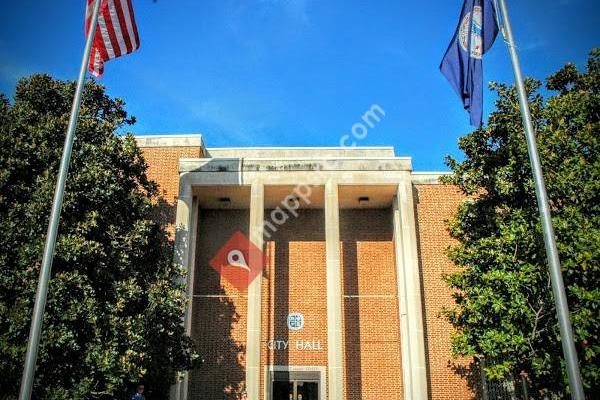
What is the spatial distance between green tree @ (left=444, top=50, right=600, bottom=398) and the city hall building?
545 cm

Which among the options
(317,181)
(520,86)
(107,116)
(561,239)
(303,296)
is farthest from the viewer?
(303,296)

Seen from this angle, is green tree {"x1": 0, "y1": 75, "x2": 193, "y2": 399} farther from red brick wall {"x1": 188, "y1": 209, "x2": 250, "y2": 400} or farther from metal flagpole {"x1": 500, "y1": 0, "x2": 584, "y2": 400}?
metal flagpole {"x1": 500, "y1": 0, "x2": 584, "y2": 400}

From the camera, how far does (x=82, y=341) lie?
1288cm

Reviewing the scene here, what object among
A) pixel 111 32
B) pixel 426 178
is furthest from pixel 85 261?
pixel 426 178

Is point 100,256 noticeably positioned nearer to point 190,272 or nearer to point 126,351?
point 126,351

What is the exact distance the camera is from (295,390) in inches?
797

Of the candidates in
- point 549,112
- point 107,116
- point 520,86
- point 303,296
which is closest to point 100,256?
point 107,116

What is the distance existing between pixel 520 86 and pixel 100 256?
38.7ft

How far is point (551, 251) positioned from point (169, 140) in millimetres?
17521

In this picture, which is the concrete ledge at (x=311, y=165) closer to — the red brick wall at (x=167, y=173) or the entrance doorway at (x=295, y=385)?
the red brick wall at (x=167, y=173)

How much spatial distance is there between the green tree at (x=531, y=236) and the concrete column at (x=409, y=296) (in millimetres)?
4483

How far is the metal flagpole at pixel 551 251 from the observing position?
788 cm

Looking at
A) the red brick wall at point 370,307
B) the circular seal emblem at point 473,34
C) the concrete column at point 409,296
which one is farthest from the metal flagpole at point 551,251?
the red brick wall at point 370,307

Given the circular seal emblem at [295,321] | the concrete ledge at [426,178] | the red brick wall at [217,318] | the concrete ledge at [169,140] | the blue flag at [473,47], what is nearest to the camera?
the blue flag at [473,47]
